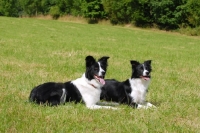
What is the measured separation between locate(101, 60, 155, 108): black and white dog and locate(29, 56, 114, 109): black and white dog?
0.71 m

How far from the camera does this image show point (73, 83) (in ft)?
21.6

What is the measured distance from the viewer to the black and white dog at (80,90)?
20.4 ft

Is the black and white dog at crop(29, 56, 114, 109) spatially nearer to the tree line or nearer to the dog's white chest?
the dog's white chest

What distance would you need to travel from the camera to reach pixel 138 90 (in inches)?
269

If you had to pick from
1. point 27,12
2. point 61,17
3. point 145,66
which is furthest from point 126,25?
point 145,66

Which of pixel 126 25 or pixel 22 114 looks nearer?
pixel 22 114

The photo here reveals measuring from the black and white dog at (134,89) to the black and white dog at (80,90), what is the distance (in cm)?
71

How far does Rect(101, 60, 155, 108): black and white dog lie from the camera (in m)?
6.64

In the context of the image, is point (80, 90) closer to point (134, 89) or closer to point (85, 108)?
point (85, 108)

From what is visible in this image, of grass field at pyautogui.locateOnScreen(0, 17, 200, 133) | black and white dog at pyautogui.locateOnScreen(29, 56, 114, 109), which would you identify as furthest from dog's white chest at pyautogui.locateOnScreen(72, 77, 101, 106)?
grass field at pyautogui.locateOnScreen(0, 17, 200, 133)

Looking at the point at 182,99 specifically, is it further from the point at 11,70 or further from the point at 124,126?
the point at 11,70

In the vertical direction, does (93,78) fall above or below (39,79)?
above

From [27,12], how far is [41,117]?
231 ft

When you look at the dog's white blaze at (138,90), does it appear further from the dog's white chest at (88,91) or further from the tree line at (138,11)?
the tree line at (138,11)
